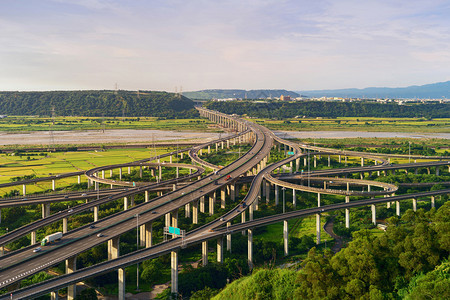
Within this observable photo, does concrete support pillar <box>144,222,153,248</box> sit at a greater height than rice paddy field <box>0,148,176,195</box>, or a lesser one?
lesser

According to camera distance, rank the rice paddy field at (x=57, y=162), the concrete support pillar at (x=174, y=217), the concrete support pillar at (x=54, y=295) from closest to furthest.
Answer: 1. the concrete support pillar at (x=54, y=295)
2. the concrete support pillar at (x=174, y=217)
3. the rice paddy field at (x=57, y=162)

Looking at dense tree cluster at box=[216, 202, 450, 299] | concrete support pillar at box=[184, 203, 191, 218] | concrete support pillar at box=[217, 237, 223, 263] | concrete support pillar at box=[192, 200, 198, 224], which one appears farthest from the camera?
concrete support pillar at box=[184, 203, 191, 218]

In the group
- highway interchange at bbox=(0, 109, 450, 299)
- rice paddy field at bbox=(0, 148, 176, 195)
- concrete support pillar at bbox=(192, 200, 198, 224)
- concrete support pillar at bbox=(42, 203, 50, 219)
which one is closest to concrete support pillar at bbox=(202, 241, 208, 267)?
highway interchange at bbox=(0, 109, 450, 299)

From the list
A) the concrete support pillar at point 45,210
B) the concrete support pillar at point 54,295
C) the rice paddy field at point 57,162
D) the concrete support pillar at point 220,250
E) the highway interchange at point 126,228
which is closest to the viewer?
the concrete support pillar at point 54,295

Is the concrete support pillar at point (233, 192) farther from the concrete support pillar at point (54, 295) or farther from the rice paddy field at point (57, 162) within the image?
the concrete support pillar at point (54, 295)

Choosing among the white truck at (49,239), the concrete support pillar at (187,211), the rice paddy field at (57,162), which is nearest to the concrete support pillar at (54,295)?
the white truck at (49,239)

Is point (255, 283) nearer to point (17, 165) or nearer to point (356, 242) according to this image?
point (356, 242)

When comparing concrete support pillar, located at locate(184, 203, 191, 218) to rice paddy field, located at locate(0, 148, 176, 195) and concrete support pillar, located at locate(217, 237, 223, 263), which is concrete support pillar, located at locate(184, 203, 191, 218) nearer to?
concrete support pillar, located at locate(217, 237, 223, 263)

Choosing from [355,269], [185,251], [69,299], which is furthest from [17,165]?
[355,269]

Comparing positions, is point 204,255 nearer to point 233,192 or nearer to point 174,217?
point 174,217

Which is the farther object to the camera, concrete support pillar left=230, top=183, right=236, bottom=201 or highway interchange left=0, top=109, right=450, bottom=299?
concrete support pillar left=230, top=183, right=236, bottom=201

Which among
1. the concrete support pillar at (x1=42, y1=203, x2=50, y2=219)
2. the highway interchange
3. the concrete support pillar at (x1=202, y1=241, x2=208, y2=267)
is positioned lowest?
the concrete support pillar at (x1=202, y1=241, x2=208, y2=267)

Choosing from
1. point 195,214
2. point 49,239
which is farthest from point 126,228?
point 195,214

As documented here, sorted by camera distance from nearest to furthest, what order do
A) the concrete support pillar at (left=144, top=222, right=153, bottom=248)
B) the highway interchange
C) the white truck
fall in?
1. the highway interchange
2. the white truck
3. the concrete support pillar at (left=144, top=222, right=153, bottom=248)
